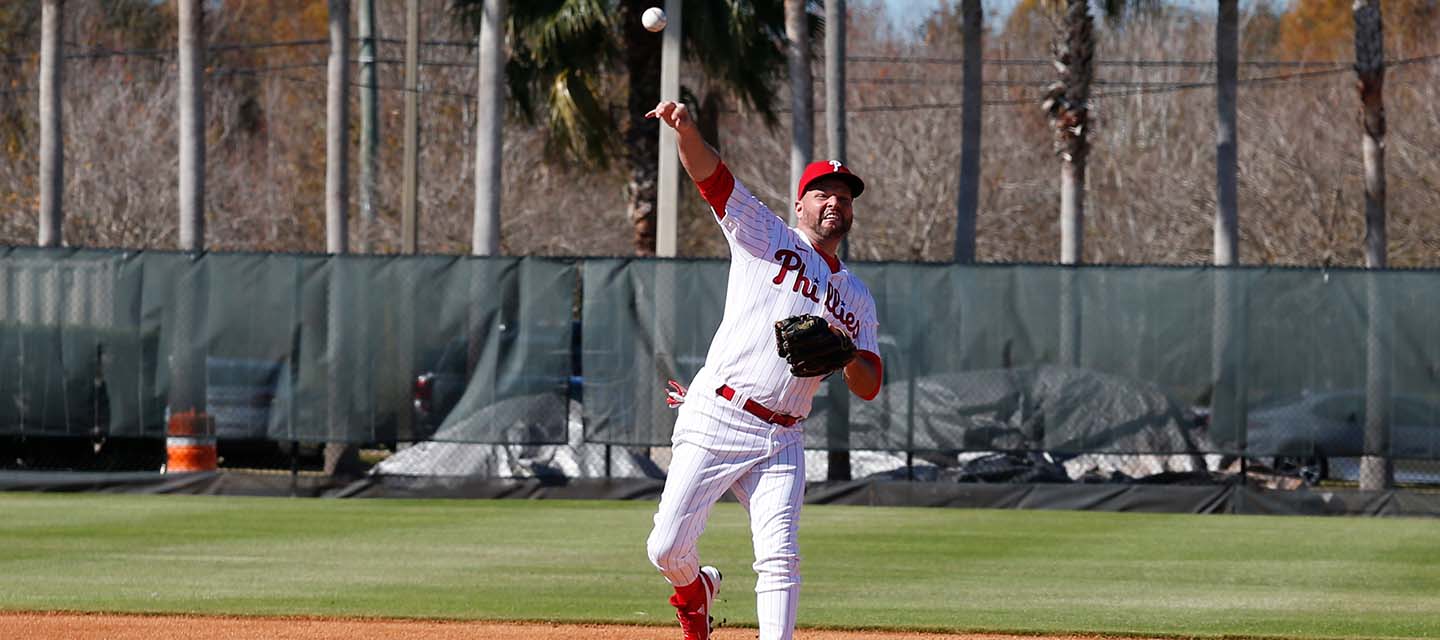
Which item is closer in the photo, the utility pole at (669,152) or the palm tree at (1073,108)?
the utility pole at (669,152)

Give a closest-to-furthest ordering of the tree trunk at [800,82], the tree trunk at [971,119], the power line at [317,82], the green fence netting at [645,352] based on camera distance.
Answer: the green fence netting at [645,352]
the tree trunk at [800,82]
the tree trunk at [971,119]
the power line at [317,82]

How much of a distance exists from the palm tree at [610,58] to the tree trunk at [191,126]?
413 centimetres

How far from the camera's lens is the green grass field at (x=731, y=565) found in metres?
8.83

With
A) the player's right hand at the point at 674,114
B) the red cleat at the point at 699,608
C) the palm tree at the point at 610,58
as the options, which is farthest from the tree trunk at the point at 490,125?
the player's right hand at the point at 674,114

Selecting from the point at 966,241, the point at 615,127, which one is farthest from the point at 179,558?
the point at 615,127

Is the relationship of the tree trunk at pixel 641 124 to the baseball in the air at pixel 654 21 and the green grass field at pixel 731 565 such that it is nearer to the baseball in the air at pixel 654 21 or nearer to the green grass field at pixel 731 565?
the green grass field at pixel 731 565

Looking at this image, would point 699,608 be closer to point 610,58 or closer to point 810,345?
point 810,345

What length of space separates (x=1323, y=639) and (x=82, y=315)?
36.8ft

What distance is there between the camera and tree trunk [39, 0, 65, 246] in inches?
816

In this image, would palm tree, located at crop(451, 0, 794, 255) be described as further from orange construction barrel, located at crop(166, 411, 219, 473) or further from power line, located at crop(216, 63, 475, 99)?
power line, located at crop(216, 63, 475, 99)

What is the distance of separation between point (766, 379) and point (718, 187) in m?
0.69

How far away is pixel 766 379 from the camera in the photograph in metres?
6.08

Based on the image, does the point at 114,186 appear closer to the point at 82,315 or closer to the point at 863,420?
the point at 82,315

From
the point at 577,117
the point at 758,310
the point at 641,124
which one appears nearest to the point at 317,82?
the point at 641,124
